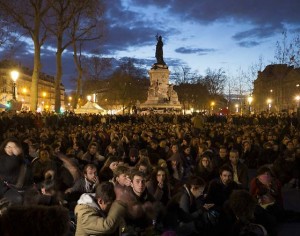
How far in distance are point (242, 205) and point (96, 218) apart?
1813 millimetres

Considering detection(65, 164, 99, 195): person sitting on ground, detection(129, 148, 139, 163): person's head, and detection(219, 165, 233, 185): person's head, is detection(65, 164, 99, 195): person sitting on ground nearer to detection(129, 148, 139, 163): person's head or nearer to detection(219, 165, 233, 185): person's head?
detection(219, 165, 233, 185): person's head

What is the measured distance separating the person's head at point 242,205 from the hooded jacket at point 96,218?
1453 mm

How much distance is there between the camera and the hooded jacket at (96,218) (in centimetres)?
450

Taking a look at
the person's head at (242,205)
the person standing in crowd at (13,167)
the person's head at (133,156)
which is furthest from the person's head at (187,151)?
the person's head at (242,205)

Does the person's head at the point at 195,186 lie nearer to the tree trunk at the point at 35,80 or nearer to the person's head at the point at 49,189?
the person's head at the point at 49,189

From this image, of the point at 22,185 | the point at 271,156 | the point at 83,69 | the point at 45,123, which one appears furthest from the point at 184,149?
the point at 83,69

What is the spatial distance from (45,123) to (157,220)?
21.5m

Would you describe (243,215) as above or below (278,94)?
below

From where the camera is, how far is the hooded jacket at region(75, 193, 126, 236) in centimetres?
Answer: 450

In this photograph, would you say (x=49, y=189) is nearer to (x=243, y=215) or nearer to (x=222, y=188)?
(x=243, y=215)

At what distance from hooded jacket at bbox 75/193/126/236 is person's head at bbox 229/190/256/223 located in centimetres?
A: 145

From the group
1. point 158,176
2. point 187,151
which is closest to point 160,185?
point 158,176

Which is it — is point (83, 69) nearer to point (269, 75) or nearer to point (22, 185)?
point (22, 185)

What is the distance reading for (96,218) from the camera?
4.68 metres
